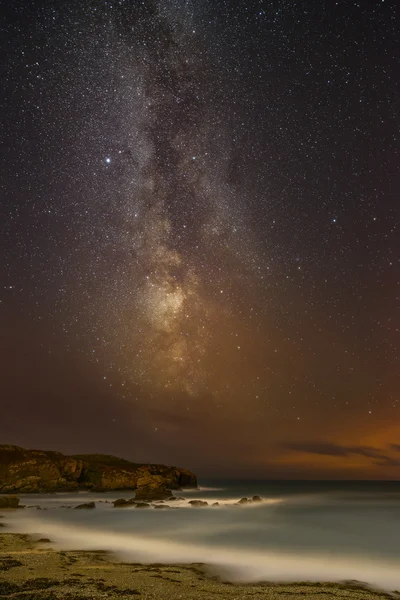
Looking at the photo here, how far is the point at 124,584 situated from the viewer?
40.3 feet

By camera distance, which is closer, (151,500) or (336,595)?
(336,595)

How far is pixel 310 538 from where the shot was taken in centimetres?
2666

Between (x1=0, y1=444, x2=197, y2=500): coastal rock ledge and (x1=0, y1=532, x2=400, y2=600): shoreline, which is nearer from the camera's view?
(x1=0, y1=532, x2=400, y2=600): shoreline

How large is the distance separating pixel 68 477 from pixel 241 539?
45.0 meters

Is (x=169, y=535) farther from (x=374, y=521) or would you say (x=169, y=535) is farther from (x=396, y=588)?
(x=374, y=521)

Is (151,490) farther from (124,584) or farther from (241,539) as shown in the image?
(124,584)

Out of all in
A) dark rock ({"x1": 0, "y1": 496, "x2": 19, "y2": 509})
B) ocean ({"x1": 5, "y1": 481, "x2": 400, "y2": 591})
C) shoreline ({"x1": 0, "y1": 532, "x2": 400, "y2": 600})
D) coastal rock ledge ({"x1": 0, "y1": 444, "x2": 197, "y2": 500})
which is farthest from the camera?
coastal rock ledge ({"x1": 0, "y1": 444, "x2": 197, "y2": 500})

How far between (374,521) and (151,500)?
64.7 feet

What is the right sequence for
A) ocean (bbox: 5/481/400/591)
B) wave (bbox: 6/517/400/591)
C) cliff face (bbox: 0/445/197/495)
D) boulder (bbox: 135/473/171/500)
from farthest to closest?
cliff face (bbox: 0/445/197/495)
boulder (bbox: 135/473/171/500)
ocean (bbox: 5/481/400/591)
wave (bbox: 6/517/400/591)

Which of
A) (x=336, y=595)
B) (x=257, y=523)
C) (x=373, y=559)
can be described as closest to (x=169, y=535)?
(x=257, y=523)

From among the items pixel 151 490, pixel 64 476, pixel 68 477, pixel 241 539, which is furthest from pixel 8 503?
pixel 68 477

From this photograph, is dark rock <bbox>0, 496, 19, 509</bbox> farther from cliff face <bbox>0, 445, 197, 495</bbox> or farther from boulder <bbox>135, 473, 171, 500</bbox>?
cliff face <bbox>0, 445, 197, 495</bbox>

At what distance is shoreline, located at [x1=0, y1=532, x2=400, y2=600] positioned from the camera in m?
11.2

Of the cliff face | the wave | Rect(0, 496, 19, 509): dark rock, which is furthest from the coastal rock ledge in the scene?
the wave
